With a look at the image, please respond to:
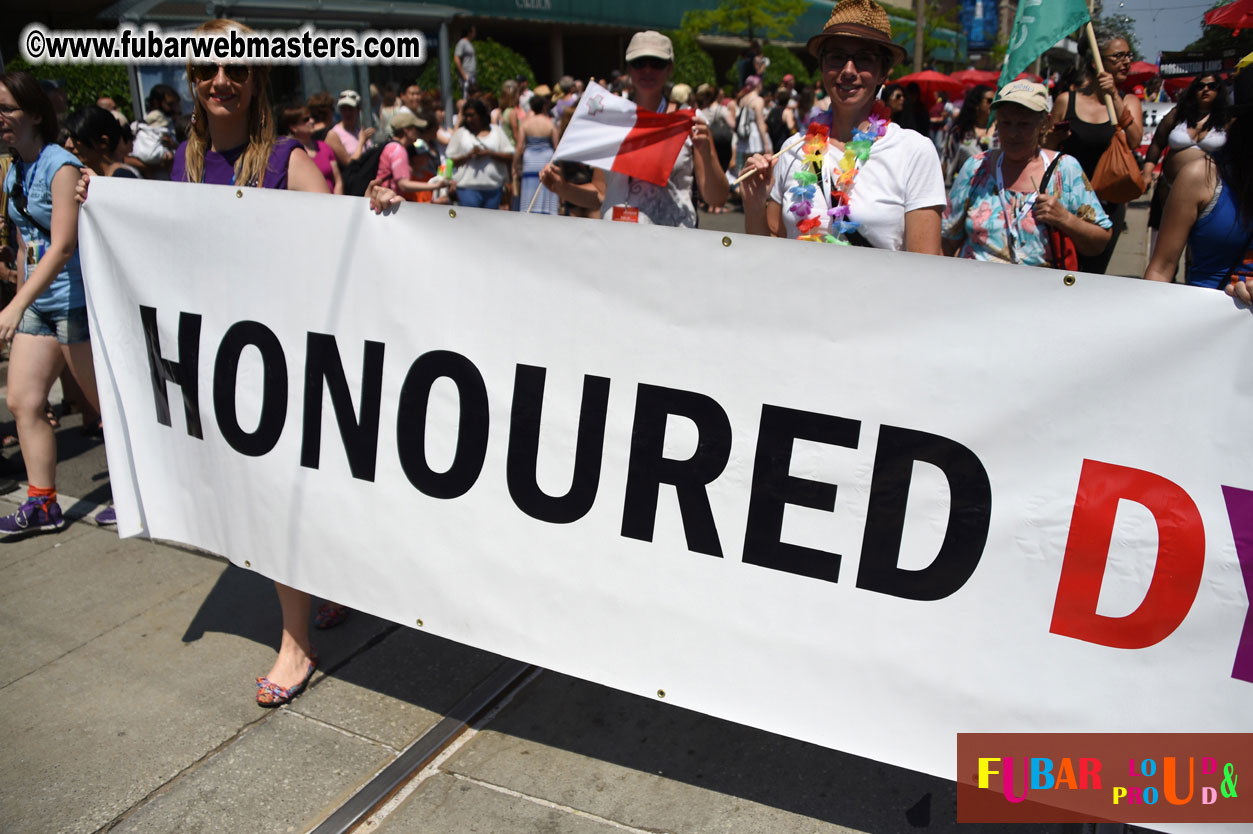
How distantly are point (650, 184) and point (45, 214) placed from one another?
8.35ft

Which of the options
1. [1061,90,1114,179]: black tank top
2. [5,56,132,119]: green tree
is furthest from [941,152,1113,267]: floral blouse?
[5,56,132,119]: green tree

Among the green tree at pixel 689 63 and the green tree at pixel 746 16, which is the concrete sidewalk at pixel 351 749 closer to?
the green tree at pixel 746 16

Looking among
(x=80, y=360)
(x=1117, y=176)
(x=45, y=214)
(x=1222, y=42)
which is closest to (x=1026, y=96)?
(x=1117, y=176)

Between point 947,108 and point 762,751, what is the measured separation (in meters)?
18.1

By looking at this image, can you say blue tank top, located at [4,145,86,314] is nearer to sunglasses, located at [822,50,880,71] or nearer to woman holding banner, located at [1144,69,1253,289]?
sunglasses, located at [822,50,880,71]

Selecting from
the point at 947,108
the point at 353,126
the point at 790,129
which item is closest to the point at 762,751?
the point at 353,126

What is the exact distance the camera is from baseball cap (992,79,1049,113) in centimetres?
378

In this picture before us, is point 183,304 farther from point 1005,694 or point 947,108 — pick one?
point 947,108

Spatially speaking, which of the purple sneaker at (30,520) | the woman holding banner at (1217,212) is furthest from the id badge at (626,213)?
the purple sneaker at (30,520)

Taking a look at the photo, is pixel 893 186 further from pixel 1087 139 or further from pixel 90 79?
pixel 90 79

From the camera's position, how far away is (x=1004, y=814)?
8.42 ft

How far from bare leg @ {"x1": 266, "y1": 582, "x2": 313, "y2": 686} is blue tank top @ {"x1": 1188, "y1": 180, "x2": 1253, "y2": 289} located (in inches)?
111

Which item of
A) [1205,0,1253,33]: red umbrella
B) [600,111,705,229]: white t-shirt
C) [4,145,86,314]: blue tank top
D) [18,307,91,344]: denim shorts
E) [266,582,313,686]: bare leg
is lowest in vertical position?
[266,582,313,686]: bare leg

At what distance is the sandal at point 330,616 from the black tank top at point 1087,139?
4.40 metres
